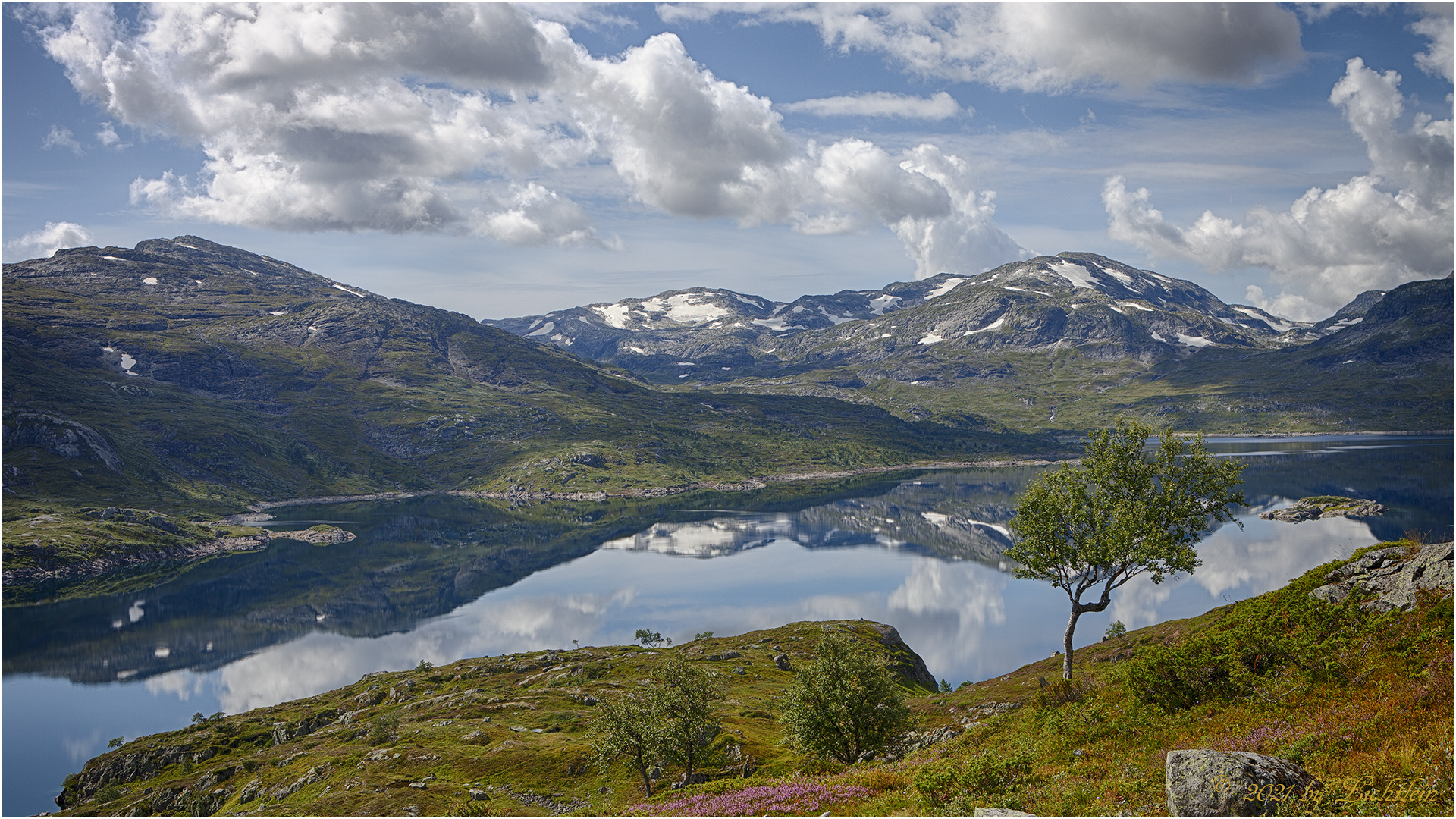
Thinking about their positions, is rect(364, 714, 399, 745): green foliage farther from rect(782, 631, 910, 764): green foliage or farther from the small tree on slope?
the small tree on slope

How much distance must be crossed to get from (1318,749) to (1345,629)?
10068mm

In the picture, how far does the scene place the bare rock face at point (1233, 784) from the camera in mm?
18453

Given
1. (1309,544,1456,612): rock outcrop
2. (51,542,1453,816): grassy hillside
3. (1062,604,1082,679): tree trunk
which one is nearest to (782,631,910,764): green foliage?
(51,542,1453,816): grassy hillside

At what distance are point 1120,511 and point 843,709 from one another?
21983 millimetres

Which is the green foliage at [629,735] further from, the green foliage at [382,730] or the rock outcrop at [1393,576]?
the rock outcrop at [1393,576]

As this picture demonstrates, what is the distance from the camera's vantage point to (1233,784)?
18672 millimetres

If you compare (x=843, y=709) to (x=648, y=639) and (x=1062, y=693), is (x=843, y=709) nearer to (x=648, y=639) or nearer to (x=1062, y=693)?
(x=1062, y=693)

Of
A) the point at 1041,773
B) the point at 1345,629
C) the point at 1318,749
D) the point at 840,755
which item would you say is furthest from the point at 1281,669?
the point at 840,755

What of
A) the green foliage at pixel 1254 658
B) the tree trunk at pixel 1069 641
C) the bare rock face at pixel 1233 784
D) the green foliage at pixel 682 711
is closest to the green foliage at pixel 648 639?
the green foliage at pixel 682 711

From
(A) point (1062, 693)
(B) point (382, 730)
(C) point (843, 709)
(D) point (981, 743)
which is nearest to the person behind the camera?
(D) point (981, 743)

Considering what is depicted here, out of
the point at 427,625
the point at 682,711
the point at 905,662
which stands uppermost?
the point at 682,711

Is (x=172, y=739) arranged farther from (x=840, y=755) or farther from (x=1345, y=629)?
(x=1345, y=629)

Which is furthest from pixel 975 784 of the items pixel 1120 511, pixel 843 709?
pixel 1120 511

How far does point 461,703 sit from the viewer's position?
9806 centimetres
